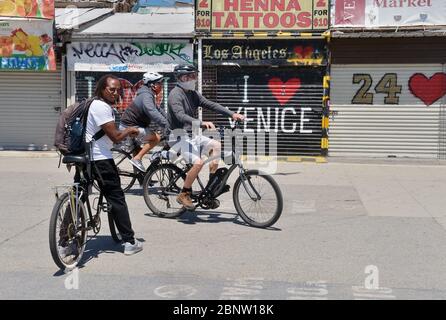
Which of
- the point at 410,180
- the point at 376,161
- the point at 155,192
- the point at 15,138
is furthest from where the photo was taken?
the point at 15,138

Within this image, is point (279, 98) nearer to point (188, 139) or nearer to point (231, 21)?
point (231, 21)

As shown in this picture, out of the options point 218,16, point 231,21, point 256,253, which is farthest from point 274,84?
point 256,253

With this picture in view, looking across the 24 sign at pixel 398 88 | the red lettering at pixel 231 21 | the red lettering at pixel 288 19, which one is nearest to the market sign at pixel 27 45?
the red lettering at pixel 231 21

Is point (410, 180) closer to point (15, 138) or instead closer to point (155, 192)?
point (155, 192)

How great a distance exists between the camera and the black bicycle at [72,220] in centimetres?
506

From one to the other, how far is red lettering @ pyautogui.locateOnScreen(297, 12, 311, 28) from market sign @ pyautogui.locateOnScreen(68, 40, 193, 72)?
269cm

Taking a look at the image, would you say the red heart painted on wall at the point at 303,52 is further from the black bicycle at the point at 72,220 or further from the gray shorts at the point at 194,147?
the black bicycle at the point at 72,220

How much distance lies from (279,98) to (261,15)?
2.01 metres

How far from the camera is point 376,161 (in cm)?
1379

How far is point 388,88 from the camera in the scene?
45.3 ft

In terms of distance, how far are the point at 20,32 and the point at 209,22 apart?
4.70 m

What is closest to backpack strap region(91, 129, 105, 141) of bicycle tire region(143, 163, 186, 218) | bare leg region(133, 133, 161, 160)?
bicycle tire region(143, 163, 186, 218)

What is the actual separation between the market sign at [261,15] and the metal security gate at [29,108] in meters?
4.21
